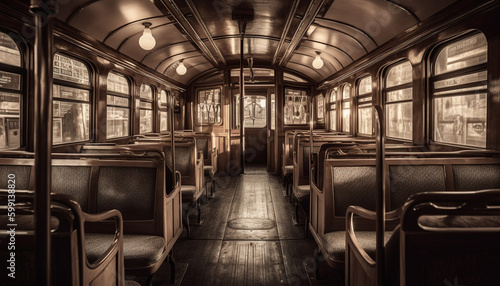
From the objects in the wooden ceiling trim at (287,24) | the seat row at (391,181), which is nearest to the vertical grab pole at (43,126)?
the seat row at (391,181)

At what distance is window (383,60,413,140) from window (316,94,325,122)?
3589 millimetres

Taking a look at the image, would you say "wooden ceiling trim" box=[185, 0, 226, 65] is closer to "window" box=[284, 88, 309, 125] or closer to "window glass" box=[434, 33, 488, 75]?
"window" box=[284, 88, 309, 125]

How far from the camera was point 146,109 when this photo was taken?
731 centimetres

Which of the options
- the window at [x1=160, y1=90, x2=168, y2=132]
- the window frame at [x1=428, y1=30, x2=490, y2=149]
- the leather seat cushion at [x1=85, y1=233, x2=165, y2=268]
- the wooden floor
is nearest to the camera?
the leather seat cushion at [x1=85, y1=233, x2=165, y2=268]

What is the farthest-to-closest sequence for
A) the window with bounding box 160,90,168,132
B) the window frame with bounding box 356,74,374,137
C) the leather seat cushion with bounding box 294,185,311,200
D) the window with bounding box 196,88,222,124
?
the window with bounding box 196,88,222,124 → the window with bounding box 160,90,168,132 → the window frame with bounding box 356,74,374,137 → the leather seat cushion with bounding box 294,185,311,200

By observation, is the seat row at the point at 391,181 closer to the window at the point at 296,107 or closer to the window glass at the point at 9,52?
the window glass at the point at 9,52

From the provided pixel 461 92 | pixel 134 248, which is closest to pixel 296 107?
pixel 461 92

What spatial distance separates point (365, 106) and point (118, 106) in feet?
15.4

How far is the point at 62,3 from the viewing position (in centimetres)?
369

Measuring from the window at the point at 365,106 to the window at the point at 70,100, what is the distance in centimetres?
490

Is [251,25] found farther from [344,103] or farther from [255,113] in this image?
[255,113]

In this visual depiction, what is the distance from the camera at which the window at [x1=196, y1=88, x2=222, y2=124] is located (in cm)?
917

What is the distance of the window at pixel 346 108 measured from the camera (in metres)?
7.19

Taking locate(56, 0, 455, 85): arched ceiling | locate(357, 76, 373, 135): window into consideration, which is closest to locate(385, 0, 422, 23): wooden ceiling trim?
locate(56, 0, 455, 85): arched ceiling
